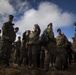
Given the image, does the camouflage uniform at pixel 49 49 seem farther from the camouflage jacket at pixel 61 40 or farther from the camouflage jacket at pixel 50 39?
the camouflage jacket at pixel 61 40

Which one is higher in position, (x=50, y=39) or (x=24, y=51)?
(x=50, y=39)

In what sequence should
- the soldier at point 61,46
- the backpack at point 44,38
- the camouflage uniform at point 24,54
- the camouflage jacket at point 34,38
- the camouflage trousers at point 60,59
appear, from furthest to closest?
the camouflage uniform at point 24,54, the soldier at point 61,46, the camouflage trousers at point 60,59, the camouflage jacket at point 34,38, the backpack at point 44,38

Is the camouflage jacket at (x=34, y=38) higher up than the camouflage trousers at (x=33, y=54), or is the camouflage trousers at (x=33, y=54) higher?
the camouflage jacket at (x=34, y=38)

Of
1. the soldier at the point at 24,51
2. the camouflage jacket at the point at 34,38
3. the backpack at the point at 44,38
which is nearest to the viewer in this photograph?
the backpack at the point at 44,38

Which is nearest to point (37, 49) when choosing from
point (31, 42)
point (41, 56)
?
point (31, 42)

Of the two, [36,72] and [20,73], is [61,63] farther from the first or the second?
[20,73]

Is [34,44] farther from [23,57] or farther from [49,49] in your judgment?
[23,57]

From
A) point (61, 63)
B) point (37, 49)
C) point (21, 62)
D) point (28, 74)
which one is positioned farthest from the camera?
point (21, 62)

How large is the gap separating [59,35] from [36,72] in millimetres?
3380

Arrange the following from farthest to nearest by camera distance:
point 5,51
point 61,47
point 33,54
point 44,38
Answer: point 61,47, point 33,54, point 44,38, point 5,51

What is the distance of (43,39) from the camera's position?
10305 mm

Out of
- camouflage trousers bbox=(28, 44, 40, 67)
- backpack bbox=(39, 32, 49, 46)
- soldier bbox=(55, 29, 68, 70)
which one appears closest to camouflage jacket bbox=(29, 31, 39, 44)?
camouflage trousers bbox=(28, 44, 40, 67)

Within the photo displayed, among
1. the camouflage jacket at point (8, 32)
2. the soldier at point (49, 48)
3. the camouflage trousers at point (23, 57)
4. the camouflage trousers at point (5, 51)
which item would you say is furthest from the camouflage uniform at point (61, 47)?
the camouflage trousers at point (5, 51)

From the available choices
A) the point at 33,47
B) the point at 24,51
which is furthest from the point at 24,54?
the point at 33,47
